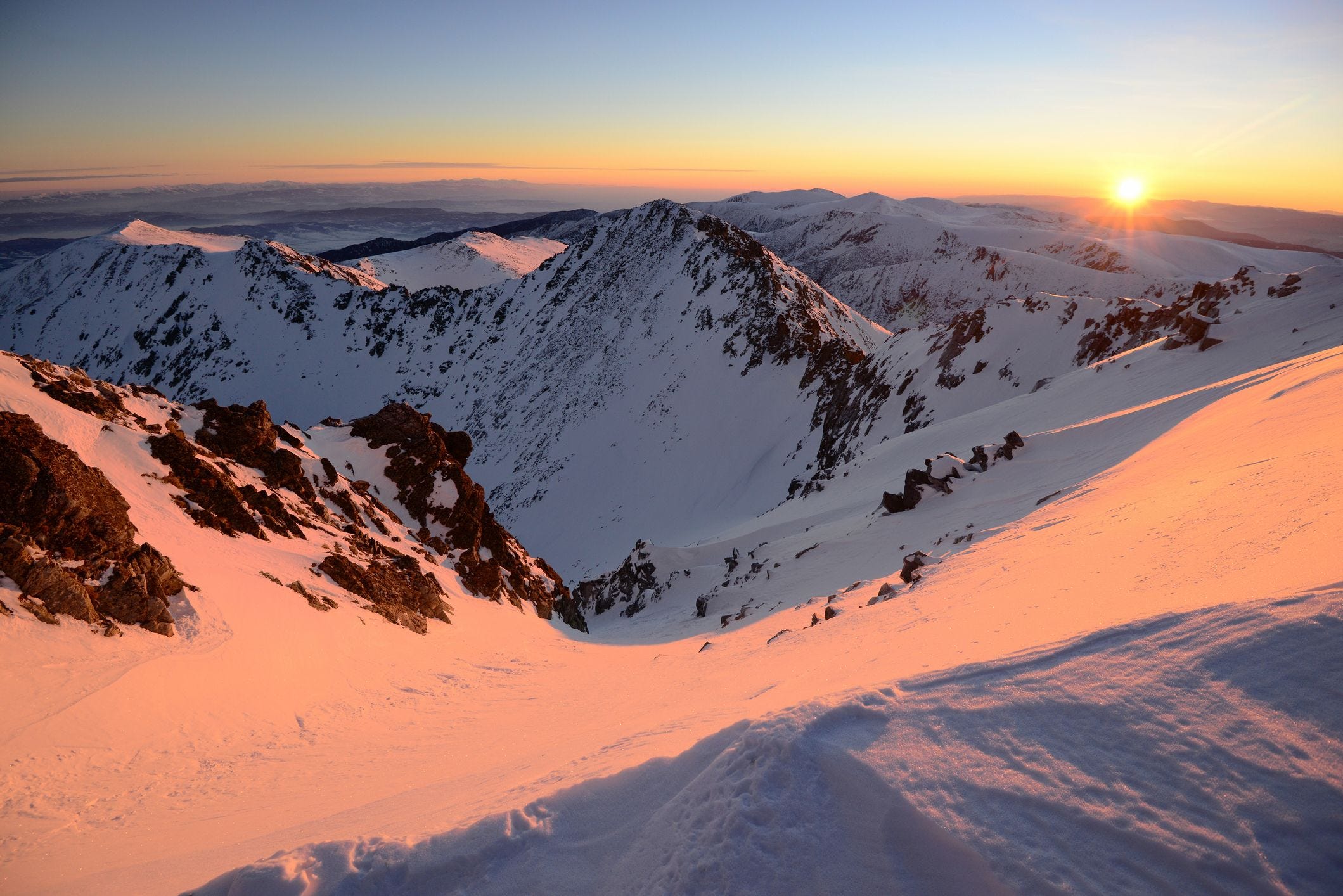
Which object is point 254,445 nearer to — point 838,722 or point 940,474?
point 940,474

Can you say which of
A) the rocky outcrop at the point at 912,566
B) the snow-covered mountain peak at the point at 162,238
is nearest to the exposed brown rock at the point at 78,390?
the rocky outcrop at the point at 912,566

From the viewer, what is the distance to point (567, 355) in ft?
251

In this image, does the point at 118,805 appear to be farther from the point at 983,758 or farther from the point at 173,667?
the point at 983,758

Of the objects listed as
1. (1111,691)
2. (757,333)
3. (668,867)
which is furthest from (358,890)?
(757,333)

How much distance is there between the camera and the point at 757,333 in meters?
59.8

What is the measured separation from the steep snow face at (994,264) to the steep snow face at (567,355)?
7155 centimetres

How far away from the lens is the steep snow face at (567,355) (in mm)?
51906

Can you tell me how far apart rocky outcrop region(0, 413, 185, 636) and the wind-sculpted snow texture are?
23 millimetres

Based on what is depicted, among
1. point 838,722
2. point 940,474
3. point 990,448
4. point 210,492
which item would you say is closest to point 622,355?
point 940,474

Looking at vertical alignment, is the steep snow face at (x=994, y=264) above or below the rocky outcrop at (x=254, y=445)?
above

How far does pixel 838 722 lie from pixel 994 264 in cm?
15128

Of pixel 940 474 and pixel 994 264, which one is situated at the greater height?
pixel 994 264

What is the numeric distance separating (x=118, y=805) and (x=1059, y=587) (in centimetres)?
1174

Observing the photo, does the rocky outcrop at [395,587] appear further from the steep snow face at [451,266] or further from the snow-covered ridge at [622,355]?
the steep snow face at [451,266]
